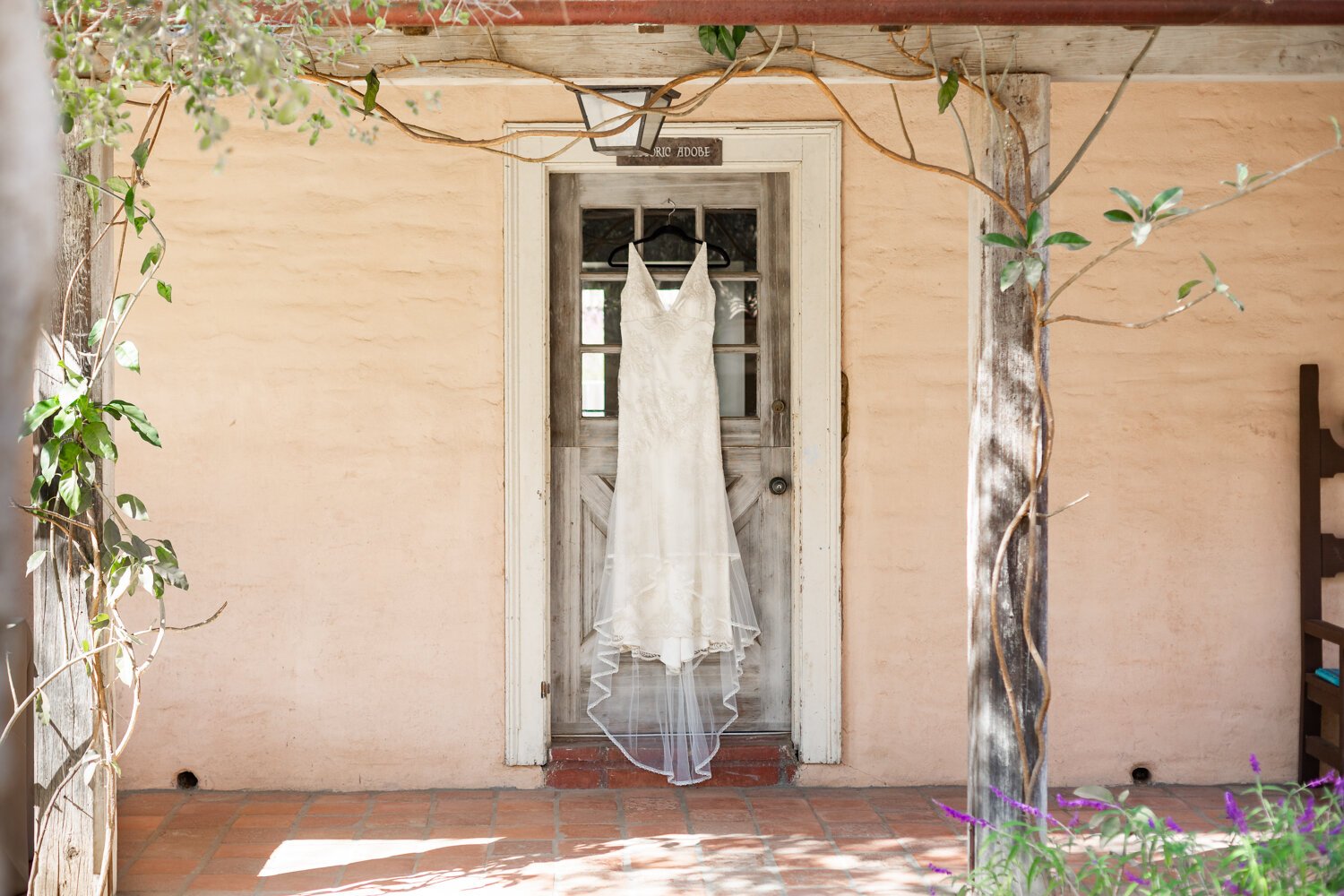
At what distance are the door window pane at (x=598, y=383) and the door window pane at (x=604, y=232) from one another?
1.15 ft

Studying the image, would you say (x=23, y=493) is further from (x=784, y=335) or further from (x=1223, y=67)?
(x=1223, y=67)

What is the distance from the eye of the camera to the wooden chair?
4844 millimetres

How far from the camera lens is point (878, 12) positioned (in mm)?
2934

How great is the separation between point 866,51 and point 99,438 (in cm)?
220

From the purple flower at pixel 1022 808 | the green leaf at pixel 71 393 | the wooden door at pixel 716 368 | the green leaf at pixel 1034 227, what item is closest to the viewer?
the purple flower at pixel 1022 808

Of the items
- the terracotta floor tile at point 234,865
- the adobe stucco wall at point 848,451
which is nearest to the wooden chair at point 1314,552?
the adobe stucco wall at point 848,451

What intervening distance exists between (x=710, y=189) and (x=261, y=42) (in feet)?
10.0

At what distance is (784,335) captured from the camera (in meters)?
4.97

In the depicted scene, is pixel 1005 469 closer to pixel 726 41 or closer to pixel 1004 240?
pixel 1004 240

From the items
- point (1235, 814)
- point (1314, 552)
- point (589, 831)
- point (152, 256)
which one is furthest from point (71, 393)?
point (1314, 552)

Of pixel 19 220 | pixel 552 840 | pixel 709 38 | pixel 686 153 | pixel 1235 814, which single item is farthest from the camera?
pixel 686 153

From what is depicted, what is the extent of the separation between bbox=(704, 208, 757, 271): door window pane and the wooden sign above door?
21 centimetres

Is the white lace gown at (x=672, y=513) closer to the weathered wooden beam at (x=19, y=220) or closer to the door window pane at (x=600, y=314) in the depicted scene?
the door window pane at (x=600, y=314)

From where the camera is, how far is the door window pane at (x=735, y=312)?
500 cm
